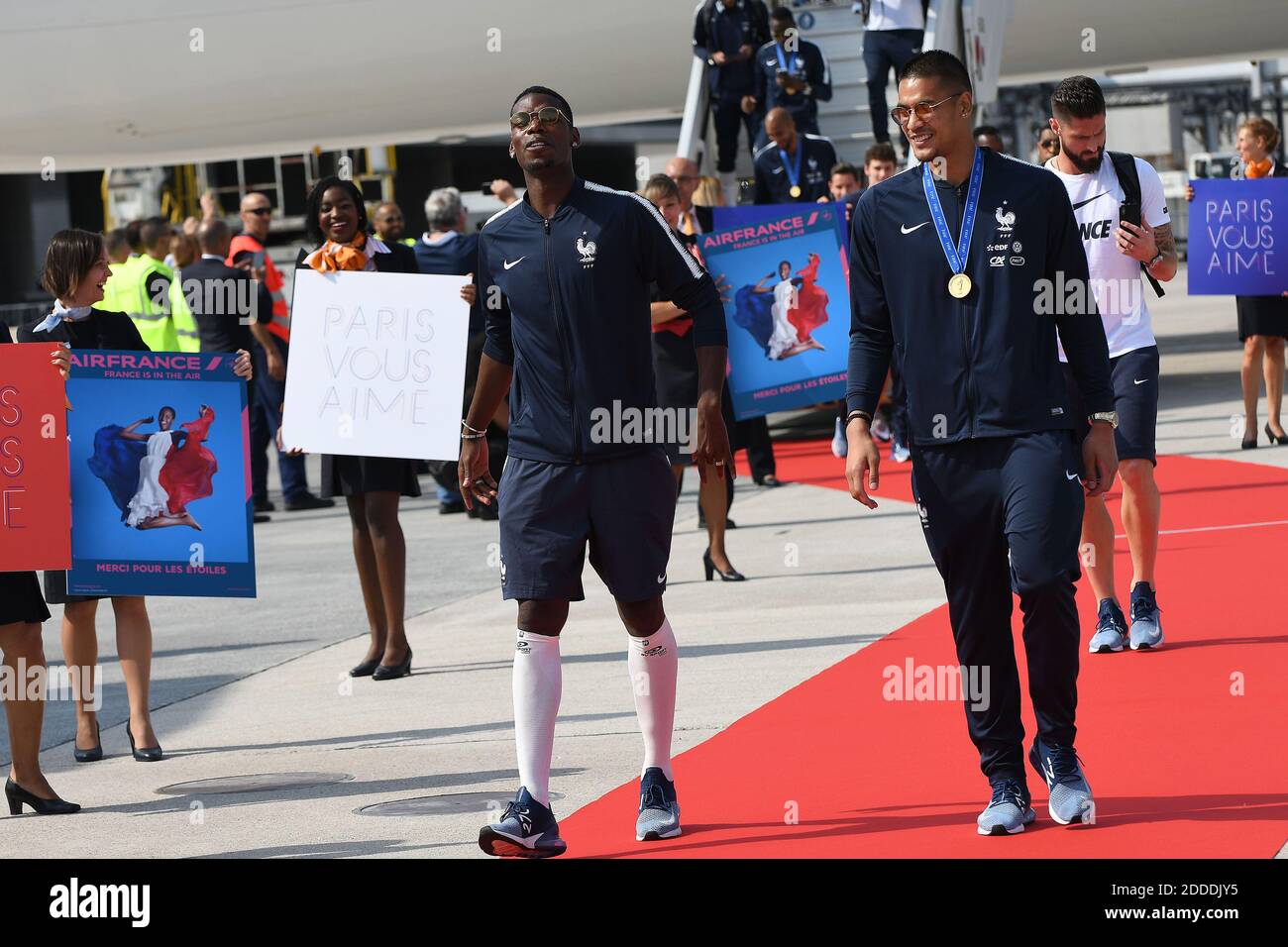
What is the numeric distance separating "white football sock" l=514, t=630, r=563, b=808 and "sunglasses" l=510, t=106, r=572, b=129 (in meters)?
1.40

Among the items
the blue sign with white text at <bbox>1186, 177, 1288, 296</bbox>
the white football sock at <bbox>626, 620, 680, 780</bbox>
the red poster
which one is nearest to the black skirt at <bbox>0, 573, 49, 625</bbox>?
the red poster

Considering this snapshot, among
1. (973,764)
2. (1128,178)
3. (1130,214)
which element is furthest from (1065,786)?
(1128,178)

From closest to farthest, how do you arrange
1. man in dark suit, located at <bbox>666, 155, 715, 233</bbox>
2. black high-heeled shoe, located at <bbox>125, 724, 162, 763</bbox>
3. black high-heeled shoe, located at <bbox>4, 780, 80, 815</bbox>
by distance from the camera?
black high-heeled shoe, located at <bbox>4, 780, 80, 815</bbox> < black high-heeled shoe, located at <bbox>125, 724, 162, 763</bbox> < man in dark suit, located at <bbox>666, 155, 715, 233</bbox>

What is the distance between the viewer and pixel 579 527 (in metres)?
5.30

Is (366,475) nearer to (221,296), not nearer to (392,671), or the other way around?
(392,671)

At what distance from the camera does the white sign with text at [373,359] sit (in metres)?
8.37

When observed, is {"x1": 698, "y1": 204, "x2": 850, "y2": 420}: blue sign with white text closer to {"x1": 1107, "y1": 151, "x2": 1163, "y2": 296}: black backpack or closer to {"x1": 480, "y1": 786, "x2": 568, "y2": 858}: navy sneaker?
{"x1": 1107, "y1": 151, "x2": 1163, "y2": 296}: black backpack

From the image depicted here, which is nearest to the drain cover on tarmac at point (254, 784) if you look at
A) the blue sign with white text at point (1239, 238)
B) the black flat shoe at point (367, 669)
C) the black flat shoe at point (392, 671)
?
the black flat shoe at point (392, 671)

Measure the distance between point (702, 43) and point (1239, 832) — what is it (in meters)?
12.3

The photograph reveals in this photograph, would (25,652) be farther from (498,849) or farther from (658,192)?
(658,192)

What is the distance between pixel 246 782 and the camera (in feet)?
21.4

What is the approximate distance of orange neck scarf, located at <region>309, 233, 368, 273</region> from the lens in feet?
27.7

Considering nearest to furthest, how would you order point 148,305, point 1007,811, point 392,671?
point 1007,811 < point 392,671 < point 148,305

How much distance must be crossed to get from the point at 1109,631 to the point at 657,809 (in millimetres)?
2723
